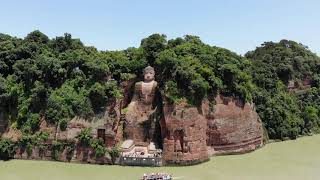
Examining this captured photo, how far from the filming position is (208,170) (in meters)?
30.7

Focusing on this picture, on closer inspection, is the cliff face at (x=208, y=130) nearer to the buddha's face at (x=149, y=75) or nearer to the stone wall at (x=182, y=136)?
the stone wall at (x=182, y=136)

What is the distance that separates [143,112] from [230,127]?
6489mm

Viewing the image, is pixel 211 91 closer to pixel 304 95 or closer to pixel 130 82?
pixel 130 82

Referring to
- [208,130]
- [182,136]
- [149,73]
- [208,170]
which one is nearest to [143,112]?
[149,73]

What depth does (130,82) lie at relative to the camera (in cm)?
3647

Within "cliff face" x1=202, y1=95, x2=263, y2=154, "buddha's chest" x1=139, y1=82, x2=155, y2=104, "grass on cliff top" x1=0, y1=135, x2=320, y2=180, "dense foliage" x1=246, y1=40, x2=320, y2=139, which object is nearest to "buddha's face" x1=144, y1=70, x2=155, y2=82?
"buddha's chest" x1=139, y1=82, x2=155, y2=104

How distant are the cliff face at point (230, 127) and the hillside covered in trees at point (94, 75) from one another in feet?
3.16

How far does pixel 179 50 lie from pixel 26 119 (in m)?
12.6

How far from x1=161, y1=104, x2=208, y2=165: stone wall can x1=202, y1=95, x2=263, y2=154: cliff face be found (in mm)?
1868

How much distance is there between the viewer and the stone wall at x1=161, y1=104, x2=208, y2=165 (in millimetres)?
32219

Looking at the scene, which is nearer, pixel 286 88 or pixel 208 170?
pixel 208 170

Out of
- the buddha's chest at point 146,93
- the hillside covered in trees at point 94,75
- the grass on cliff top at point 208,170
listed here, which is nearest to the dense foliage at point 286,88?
the hillside covered in trees at point 94,75

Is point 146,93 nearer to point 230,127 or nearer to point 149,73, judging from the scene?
point 149,73

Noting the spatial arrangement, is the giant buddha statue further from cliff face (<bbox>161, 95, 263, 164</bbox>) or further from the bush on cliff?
the bush on cliff
